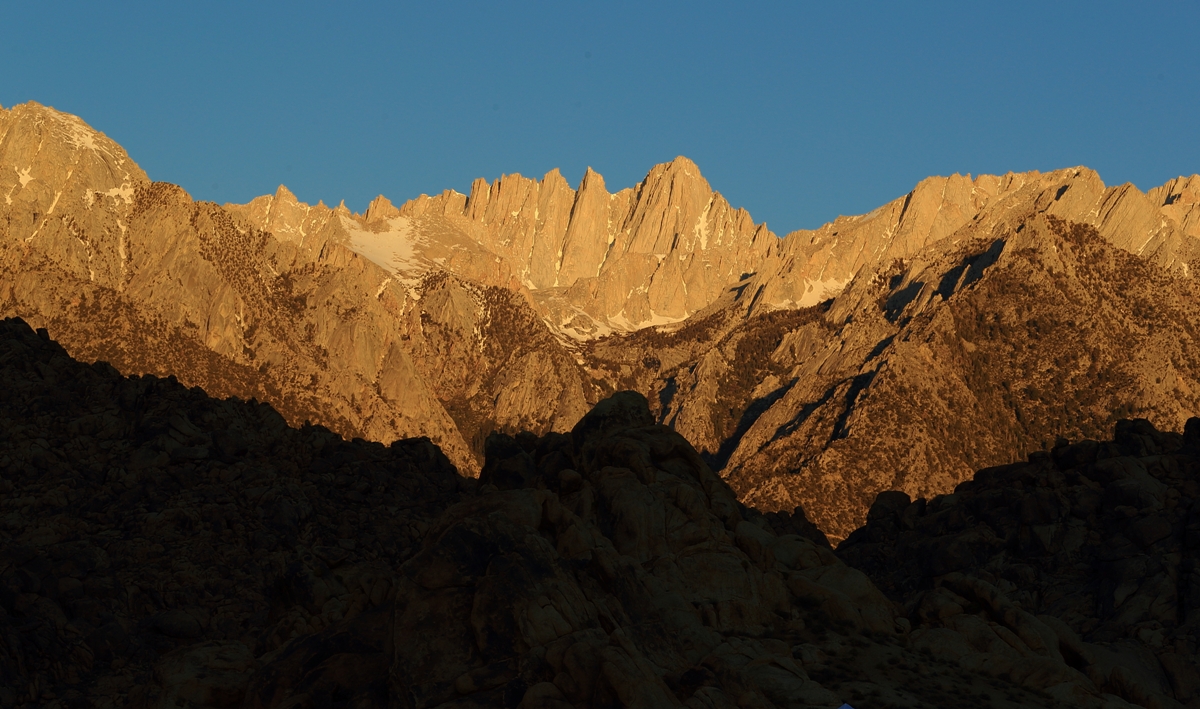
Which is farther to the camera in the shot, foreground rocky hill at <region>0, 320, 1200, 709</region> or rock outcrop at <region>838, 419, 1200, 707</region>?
rock outcrop at <region>838, 419, 1200, 707</region>

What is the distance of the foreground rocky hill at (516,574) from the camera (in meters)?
47.5

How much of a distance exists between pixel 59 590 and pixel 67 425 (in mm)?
27936

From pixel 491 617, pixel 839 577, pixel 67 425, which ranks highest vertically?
pixel 67 425

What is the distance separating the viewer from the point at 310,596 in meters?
59.9

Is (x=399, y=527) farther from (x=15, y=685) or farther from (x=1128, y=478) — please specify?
(x=1128, y=478)

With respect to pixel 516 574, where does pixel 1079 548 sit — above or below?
above

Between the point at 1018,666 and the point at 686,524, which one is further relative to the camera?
the point at 686,524

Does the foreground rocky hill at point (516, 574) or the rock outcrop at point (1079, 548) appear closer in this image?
the foreground rocky hill at point (516, 574)

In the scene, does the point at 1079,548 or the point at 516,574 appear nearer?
the point at 516,574

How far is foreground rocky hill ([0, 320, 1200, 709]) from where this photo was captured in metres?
47.5

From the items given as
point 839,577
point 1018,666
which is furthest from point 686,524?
point 1018,666

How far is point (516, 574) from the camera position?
1875 inches

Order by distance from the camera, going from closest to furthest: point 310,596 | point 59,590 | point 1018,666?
point 1018,666 → point 310,596 → point 59,590

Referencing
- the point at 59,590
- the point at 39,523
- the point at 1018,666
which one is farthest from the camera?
the point at 39,523
